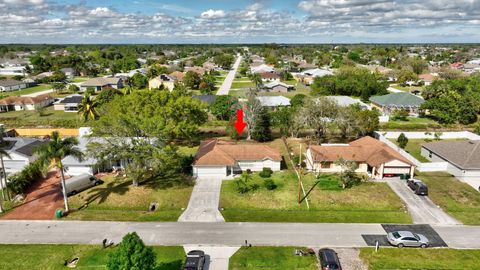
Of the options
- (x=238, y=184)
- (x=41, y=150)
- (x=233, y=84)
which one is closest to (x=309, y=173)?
(x=238, y=184)

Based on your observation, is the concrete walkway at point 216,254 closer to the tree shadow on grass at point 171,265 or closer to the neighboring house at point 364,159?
the tree shadow on grass at point 171,265

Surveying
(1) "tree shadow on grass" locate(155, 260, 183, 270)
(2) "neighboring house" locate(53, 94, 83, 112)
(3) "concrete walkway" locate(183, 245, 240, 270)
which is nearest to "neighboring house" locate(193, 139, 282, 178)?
(3) "concrete walkway" locate(183, 245, 240, 270)

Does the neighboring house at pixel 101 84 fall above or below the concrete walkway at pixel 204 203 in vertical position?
above

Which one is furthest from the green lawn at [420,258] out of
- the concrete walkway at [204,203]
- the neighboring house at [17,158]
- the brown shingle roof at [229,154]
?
the neighboring house at [17,158]

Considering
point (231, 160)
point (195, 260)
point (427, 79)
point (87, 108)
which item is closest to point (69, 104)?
point (87, 108)

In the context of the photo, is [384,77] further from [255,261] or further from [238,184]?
[255,261]

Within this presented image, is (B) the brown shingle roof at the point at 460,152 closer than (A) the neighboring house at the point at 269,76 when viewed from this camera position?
Yes

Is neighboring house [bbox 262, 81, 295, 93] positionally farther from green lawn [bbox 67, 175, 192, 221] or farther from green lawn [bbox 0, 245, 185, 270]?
green lawn [bbox 0, 245, 185, 270]
